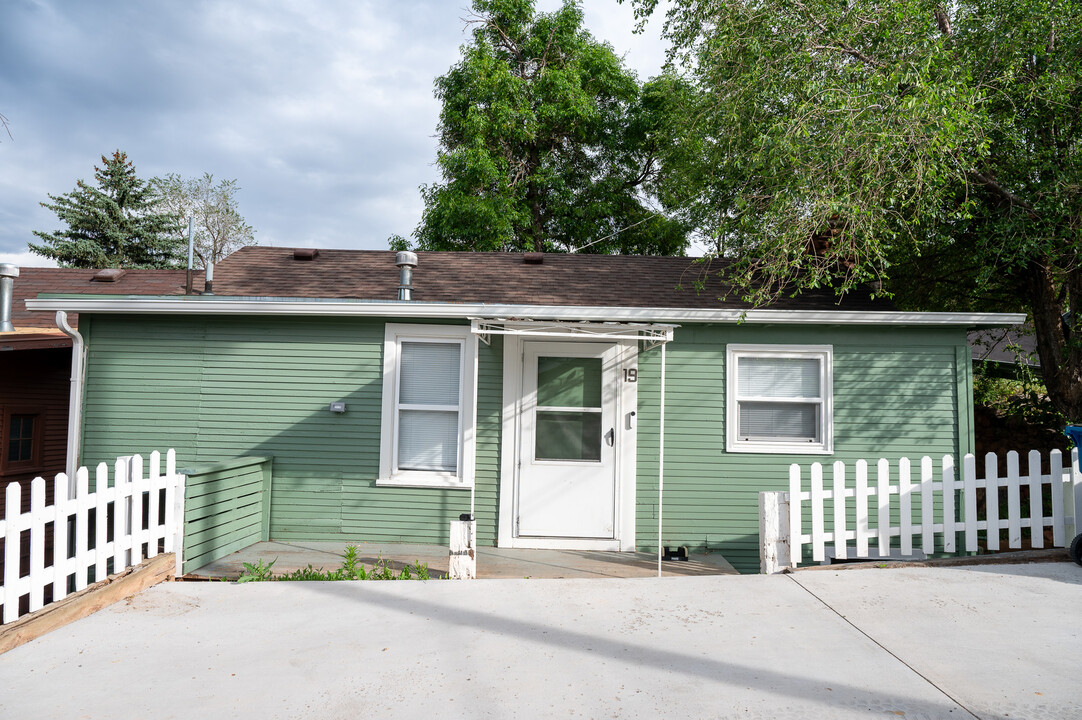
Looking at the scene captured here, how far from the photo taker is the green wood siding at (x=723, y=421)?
645cm

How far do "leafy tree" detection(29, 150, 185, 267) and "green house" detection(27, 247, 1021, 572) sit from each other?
22537 mm

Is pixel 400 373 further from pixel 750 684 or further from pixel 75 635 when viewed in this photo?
pixel 750 684

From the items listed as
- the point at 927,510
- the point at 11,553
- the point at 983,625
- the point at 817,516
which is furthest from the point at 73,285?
the point at 983,625

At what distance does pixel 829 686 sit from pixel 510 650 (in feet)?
5.19

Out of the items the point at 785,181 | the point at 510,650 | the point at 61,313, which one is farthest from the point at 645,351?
the point at 61,313

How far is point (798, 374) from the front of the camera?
658 cm

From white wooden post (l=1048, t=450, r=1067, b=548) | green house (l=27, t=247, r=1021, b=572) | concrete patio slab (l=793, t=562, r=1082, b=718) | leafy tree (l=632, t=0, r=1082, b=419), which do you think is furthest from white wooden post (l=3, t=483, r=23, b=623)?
white wooden post (l=1048, t=450, r=1067, b=548)

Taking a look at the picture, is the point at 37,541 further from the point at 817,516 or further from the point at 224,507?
the point at 817,516

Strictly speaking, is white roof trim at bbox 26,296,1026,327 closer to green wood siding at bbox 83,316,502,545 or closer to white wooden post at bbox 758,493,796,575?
green wood siding at bbox 83,316,502,545

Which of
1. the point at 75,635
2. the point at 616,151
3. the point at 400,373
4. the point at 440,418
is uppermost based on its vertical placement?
the point at 616,151

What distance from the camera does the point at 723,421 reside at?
6.53 m

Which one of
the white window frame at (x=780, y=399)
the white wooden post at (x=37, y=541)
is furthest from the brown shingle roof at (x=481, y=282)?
the white wooden post at (x=37, y=541)

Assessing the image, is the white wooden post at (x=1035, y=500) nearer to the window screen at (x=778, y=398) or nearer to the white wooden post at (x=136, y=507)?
the window screen at (x=778, y=398)

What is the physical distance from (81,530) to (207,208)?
1082 inches
